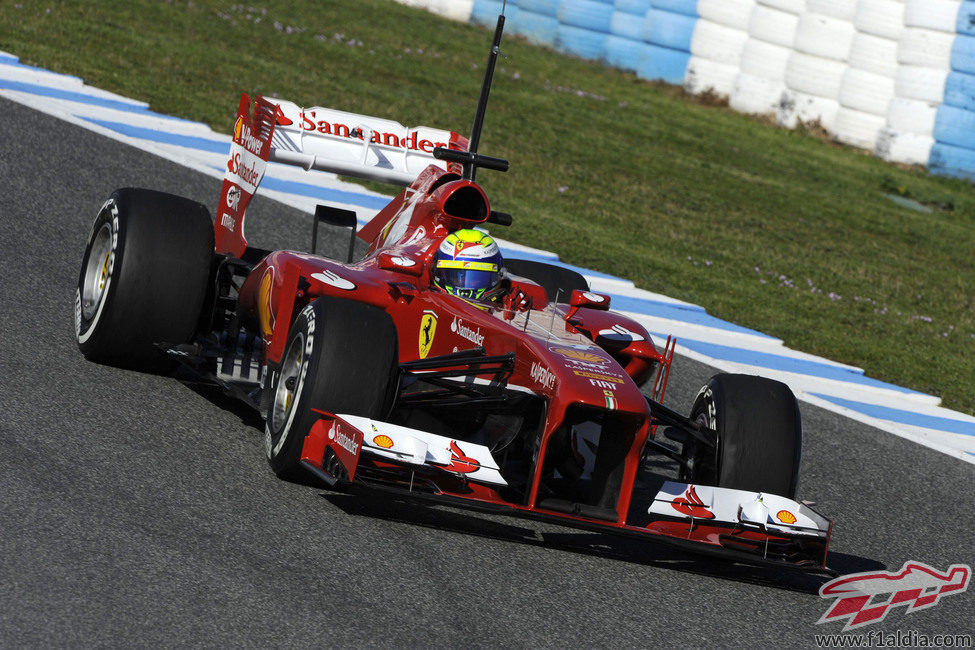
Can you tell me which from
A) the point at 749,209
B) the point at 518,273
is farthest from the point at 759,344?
the point at 749,209

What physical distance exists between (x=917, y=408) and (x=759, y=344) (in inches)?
52.0

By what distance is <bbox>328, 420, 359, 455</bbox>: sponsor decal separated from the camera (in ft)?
16.8

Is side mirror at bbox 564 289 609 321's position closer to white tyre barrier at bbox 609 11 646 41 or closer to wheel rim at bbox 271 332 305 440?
wheel rim at bbox 271 332 305 440

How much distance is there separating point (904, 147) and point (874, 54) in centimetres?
139

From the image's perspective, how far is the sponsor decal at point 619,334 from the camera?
265 inches

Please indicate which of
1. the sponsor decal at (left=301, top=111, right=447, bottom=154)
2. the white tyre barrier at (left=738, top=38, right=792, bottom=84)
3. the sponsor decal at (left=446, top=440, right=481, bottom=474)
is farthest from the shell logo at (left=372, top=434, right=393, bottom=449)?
the white tyre barrier at (left=738, top=38, right=792, bottom=84)

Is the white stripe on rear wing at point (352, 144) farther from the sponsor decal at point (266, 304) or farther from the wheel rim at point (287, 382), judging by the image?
the wheel rim at point (287, 382)

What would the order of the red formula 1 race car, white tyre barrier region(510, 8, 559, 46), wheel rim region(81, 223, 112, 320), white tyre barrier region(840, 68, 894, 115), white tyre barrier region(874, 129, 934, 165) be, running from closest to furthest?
the red formula 1 race car
wheel rim region(81, 223, 112, 320)
white tyre barrier region(840, 68, 894, 115)
white tyre barrier region(874, 129, 934, 165)
white tyre barrier region(510, 8, 559, 46)

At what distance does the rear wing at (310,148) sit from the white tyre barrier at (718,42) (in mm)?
12691

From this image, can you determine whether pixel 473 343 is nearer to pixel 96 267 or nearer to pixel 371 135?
pixel 96 267

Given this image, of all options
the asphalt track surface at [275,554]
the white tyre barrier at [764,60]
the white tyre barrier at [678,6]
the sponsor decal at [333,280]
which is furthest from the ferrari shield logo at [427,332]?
the white tyre barrier at [678,6]

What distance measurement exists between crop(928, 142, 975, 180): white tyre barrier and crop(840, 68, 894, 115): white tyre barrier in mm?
955

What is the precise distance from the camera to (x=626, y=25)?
21.5 m

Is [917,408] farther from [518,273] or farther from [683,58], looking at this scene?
[683,58]
